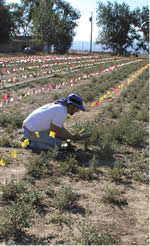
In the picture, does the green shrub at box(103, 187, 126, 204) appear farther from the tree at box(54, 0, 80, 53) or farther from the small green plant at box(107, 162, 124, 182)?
the tree at box(54, 0, 80, 53)

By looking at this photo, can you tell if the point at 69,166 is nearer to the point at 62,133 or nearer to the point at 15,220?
the point at 62,133

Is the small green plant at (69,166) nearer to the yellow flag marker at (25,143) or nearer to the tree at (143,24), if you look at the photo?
the yellow flag marker at (25,143)

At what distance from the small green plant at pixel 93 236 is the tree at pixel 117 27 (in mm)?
Answer: 63266

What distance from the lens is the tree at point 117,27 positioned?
63.6 metres

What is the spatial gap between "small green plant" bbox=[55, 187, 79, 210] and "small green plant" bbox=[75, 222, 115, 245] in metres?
0.49

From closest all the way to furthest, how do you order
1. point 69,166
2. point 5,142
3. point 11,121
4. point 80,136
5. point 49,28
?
point 69,166 → point 80,136 → point 5,142 → point 11,121 → point 49,28

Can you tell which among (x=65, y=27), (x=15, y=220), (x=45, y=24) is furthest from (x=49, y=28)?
(x=15, y=220)

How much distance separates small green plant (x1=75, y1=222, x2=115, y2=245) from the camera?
2.65 meters

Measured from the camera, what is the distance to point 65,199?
3.31 metres

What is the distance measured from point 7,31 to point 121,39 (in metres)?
24.7

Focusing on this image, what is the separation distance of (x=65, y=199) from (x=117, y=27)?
65.4 meters

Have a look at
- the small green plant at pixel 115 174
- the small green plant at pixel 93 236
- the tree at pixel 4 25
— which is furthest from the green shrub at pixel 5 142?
the tree at pixel 4 25

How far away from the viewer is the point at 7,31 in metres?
56.9

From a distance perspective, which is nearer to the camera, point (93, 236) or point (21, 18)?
point (93, 236)
